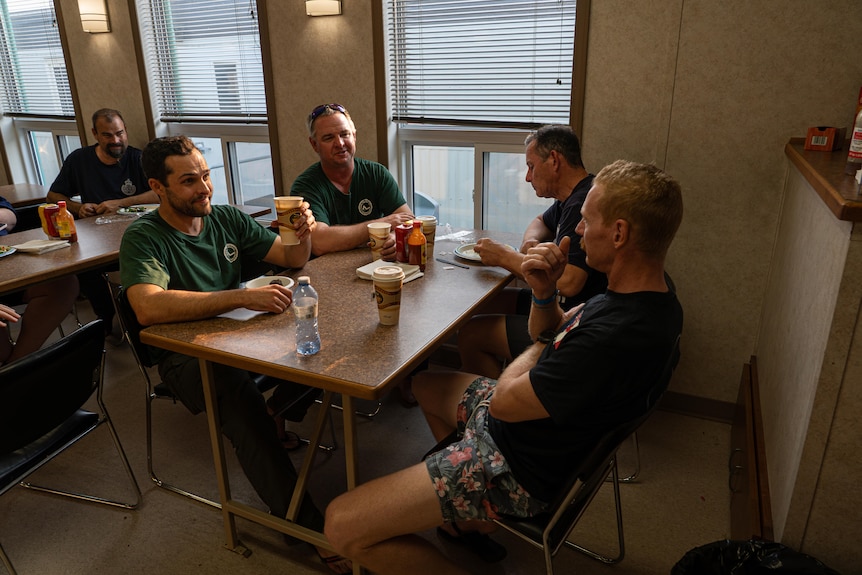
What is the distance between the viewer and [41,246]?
2676 mm

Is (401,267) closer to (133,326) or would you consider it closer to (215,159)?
(133,326)

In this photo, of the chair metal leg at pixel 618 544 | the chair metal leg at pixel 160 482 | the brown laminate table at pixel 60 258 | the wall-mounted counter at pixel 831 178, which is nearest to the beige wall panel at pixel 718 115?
the wall-mounted counter at pixel 831 178

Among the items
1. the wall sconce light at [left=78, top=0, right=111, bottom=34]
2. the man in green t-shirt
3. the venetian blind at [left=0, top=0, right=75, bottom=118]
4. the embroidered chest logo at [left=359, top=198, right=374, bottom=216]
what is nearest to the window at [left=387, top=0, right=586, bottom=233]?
the man in green t-shirt

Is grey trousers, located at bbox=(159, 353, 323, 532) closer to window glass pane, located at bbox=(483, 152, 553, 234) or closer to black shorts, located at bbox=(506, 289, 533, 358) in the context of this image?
black shorts, located at bbox=(506, 289, 533, 358)

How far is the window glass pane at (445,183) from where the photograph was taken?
3.42 metres

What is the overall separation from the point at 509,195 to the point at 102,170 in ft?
8.75

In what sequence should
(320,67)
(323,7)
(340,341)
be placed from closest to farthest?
(340,341) < (323,7) < (320,67)

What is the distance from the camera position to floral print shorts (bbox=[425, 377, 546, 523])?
4.85ft

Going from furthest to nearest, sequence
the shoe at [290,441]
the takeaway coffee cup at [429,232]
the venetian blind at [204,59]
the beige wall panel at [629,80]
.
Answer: the venetian blind at [204,59] → the shoe at [290,441] → the beige wall panel at [629,80] → the takeaway coffee cup at [429,232]

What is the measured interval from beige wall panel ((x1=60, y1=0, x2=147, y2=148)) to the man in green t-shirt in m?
2.15

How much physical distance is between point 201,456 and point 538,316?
65.7 inches

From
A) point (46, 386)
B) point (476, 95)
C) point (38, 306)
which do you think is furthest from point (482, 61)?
point (38, 306)

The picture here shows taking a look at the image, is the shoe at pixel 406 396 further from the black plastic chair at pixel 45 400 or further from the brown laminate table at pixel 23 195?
the brown laminate table at pixel 23 195

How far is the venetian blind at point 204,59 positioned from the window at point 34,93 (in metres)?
1.25
